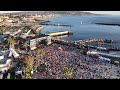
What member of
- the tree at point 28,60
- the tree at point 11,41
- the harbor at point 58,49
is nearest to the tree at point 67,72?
the harbor at point 58,49

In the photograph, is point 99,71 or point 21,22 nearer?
point 99,71

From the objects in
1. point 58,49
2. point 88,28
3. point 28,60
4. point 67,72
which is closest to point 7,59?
point 28,60

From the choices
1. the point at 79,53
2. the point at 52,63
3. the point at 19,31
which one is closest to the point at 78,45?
the point at 79,53

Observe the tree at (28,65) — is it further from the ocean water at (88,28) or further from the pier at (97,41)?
the pier at (97,41)

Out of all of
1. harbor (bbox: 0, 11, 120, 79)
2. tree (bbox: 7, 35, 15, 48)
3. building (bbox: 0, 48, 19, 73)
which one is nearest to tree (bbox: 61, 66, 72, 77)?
harbor (bbox: 0, 11, 120, 79)

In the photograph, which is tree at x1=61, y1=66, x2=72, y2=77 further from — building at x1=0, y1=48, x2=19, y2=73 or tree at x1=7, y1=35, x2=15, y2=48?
tree at x1=7, y1=35, x2=15, y2=48
